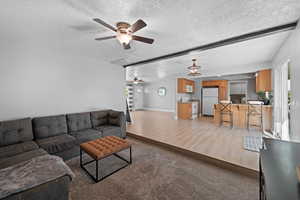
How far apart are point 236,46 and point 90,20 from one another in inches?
127

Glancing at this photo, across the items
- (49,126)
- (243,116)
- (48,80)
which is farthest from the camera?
(243,116)

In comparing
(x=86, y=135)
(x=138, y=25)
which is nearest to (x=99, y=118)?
(x=86, y=135)

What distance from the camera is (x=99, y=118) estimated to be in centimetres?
349

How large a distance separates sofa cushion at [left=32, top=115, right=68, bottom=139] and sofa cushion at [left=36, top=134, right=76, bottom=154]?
10.2 inches

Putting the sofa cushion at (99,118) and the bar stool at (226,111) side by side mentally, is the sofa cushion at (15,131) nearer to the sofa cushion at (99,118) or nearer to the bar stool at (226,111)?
the sofa cushion at (99,118)

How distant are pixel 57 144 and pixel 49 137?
1.55 ft

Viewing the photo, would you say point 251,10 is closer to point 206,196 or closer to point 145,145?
point 206,196

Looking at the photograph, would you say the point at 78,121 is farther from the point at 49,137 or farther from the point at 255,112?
the point at 255,112

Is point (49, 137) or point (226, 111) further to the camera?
point (226, 111)

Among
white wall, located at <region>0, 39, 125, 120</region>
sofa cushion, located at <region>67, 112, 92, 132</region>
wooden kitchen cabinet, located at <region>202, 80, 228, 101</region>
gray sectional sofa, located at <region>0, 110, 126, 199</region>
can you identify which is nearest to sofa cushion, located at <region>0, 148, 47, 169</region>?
gray sectional sofa, located at <region>0, 110, 126, 199</region>

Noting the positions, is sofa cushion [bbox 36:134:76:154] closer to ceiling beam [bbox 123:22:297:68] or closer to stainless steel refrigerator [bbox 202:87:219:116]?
ceiling beam [bbox 123:22:297:68]

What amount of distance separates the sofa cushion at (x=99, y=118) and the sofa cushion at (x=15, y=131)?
1.27 m

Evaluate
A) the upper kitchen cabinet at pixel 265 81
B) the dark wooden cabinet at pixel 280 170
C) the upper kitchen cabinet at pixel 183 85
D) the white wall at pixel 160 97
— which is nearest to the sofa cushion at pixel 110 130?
the dark wooden cabinet at pixel 280 170

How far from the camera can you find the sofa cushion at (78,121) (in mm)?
2939
